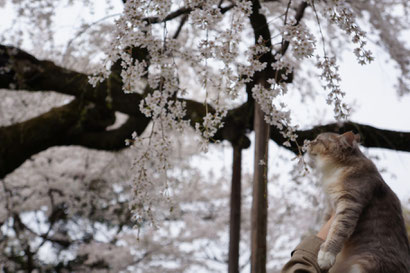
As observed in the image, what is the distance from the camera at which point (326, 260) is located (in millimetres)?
1146

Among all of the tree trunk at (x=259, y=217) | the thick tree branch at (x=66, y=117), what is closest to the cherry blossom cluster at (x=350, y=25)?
the tree trunk at (x=259, y=217)

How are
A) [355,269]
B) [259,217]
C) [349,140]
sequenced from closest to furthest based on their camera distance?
1. [355,269]
2. [349,140]
3. [259,217]

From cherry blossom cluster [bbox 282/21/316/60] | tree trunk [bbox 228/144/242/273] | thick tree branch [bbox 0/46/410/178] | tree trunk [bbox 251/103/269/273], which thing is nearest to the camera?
cherry blossom cluster [bbox 282/21/316/60]

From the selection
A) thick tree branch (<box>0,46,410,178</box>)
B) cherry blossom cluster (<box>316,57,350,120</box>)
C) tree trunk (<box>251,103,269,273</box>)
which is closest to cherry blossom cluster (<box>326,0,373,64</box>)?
cherry blossom cluster (<box>316,57,350,120</box>)

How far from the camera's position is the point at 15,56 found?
3.81 meters

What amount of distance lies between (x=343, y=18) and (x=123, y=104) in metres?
2.70

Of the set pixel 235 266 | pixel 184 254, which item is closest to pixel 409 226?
pixel 235 266

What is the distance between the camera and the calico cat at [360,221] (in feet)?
3.82

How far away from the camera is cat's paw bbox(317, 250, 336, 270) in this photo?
3.76 feet

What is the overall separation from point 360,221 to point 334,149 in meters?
0.22

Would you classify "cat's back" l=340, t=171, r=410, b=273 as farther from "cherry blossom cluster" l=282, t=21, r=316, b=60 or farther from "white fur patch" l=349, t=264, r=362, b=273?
"cherry blossom cluster" l=282, t=21, r=316, b=60

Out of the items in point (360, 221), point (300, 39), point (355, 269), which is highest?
point (300, 39)

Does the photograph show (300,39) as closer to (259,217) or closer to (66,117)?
(259,217)

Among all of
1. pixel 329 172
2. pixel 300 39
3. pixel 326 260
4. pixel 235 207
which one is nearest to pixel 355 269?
pixel 326 260
